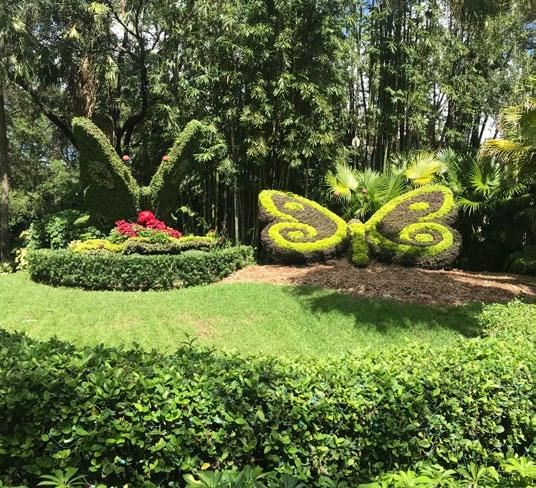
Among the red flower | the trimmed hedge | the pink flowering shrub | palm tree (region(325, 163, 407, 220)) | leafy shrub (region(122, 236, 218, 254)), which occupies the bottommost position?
the trimmed hedge

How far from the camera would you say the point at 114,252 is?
10.5 metres

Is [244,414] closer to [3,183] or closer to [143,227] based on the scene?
[143,227]

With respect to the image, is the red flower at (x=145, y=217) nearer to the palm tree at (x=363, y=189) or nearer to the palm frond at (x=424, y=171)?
the palm tree at (x=363, y=189)

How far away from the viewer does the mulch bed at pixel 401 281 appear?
340 inches

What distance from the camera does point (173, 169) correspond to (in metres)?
12.6

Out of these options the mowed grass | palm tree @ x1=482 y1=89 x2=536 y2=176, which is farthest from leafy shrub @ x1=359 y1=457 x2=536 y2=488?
palm tree @ x1=482 y1=89 x2=536 y2=176

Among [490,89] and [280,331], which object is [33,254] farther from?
[490,89]

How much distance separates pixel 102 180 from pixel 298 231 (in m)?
5.08

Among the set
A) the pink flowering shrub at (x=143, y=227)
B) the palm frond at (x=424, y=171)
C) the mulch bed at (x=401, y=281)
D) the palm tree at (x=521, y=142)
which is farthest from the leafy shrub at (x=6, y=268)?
the palm tree at (x=521, y=142)

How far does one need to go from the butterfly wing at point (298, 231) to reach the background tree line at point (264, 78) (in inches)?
60.4

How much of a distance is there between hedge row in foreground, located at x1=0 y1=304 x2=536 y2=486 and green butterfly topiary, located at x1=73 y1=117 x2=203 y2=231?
30.5ft

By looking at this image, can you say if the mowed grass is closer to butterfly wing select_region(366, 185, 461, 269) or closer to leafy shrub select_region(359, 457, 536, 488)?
butterfly wing select_region(366, 185, 461, 269)

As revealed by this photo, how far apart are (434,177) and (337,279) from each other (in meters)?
5.04

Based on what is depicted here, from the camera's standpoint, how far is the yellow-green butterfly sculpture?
10508 mm
